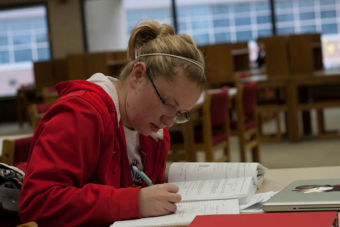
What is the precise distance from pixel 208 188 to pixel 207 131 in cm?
263

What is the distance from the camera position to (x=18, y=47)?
38.1 feet

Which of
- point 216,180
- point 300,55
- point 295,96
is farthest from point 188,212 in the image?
point 300,55

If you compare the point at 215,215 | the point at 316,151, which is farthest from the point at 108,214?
the point at 316,151

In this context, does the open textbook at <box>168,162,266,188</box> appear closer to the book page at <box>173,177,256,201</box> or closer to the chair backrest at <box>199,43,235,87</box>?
the book page at <box>173,177,256,201</box>

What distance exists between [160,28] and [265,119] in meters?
6.90

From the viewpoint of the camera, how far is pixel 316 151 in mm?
5297

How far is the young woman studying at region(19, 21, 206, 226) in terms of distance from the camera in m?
1.07

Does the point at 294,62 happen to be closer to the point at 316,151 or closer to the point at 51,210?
the point at 316,151

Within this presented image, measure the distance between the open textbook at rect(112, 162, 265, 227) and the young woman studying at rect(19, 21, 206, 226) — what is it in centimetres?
4

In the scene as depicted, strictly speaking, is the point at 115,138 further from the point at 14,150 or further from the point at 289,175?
the point at 14,150

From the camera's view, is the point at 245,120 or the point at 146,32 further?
the point at 245,120

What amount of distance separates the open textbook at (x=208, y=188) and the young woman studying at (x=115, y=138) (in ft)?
0.13

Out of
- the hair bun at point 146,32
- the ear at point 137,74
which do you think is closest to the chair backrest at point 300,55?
the hair bun at point 146,32

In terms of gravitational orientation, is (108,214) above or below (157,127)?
below
